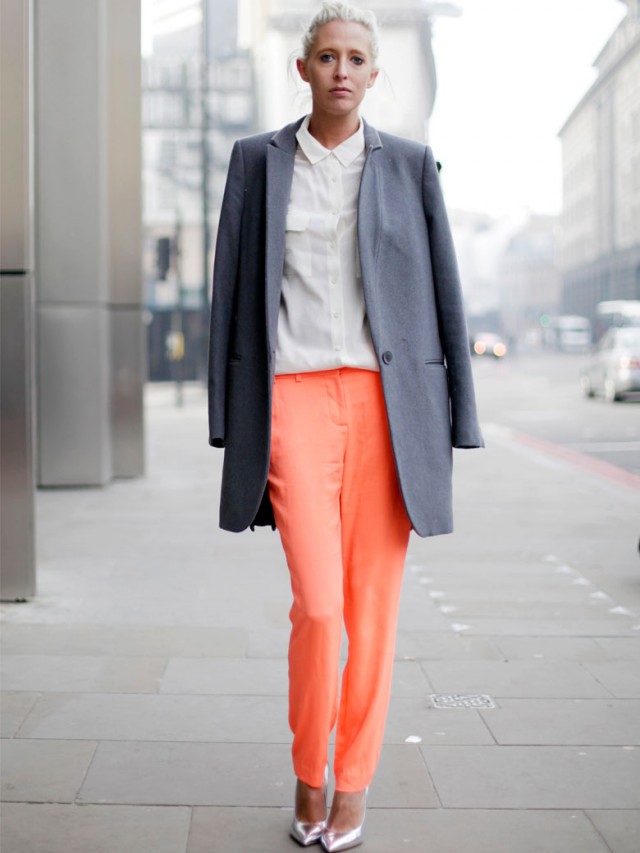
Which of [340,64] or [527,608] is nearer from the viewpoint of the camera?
[340,64]

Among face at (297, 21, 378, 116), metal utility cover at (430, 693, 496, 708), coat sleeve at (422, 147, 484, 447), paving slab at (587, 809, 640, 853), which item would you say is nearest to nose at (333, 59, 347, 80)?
face at (297, 21, 378, 116)

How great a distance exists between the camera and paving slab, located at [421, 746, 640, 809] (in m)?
3.27

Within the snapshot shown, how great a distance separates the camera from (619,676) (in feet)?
14.9

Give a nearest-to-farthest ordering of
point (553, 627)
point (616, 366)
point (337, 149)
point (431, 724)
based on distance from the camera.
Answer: point (337, 149) < point (431, 724) < point (553, 627) < point (616, 366)

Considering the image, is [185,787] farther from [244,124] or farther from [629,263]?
[629,263]

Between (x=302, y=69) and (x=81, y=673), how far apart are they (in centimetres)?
243

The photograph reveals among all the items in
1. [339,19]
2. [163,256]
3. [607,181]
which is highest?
[607,181]

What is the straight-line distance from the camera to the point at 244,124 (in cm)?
4641

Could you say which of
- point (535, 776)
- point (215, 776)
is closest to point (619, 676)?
point (535, 776)

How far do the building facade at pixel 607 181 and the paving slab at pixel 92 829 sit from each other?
229 feet

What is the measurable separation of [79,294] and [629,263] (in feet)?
216

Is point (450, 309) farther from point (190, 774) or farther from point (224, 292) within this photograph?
point (190, 774)

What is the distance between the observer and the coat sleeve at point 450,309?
120 inches

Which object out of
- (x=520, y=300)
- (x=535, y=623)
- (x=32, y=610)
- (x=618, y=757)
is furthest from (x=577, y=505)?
(x=520, y=300)
